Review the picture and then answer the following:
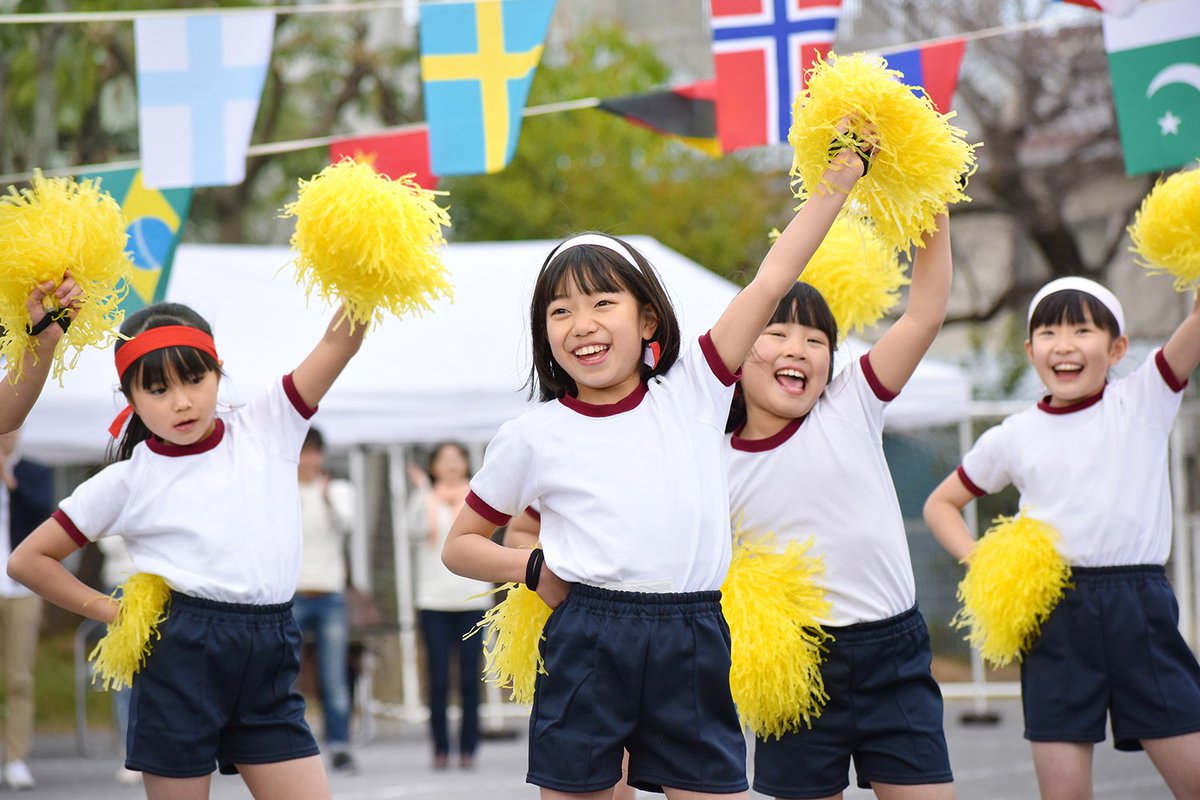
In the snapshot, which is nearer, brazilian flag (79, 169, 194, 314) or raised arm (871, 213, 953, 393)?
raised arm (871, 213, 953, 393)

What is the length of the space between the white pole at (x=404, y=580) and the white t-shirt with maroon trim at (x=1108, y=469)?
238 inches

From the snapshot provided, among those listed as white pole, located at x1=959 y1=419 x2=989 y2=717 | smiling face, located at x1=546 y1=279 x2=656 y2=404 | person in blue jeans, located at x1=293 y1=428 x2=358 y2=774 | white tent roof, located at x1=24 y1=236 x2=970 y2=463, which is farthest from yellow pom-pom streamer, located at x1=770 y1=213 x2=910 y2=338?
white pole, located at x1=959 y1=419 x2=989 y2=717

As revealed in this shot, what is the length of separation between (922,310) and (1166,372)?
1180mm

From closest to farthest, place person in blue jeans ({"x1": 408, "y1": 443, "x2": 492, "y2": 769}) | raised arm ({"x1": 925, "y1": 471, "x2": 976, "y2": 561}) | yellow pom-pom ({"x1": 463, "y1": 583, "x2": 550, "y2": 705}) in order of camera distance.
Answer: yellow pom-pom ({"x1": 463, "y1": 583, "x2": 550, "y2": 705}) < raised arm ({"x1": 925, "y1": 471, "x2": 976, "y2": 561}) < person in blue jeans ({"x1": 408, "y1": 443, "x2": 492, "y2": 769})

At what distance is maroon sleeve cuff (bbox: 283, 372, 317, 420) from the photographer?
3670 mm

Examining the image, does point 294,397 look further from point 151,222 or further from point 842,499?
point 151,222

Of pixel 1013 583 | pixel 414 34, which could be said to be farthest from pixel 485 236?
pixel 1013 583

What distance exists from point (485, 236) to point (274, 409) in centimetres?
1284

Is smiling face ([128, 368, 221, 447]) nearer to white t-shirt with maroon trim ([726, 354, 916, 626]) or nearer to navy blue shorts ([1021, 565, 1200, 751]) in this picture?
white t-shirt with maroon trim ([726, 354, 916, 626])

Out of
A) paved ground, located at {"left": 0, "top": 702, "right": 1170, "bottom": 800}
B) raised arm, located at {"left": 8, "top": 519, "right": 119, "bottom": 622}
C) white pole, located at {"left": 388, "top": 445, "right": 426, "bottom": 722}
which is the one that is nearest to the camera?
raised arm, located at {"left": 8, "top": 519, "right": 119, "bottom": 622}

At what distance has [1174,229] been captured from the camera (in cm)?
399

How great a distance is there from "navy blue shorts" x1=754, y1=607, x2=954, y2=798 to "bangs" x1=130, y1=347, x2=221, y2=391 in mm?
1685

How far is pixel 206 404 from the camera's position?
3.62m

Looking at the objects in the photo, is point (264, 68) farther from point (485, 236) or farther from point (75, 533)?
point (485, 236)
